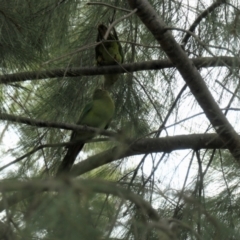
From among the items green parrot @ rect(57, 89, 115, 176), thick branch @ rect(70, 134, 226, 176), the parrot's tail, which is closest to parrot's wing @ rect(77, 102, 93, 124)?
green parrot @ rect(57, 89, 115, 176)

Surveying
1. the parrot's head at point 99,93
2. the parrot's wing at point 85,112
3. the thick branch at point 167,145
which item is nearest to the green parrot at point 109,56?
the parrot's head at point 99,93

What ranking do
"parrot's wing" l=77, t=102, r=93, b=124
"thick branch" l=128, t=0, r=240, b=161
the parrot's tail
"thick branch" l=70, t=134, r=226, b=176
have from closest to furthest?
1. "thick branch" l=128, t=0, r=240, b=161
2. "thick branch" l=70, t=134, r=226, b=176
3. the parrot's tail
4. "parrot's wing" l=77, t=102, r=93, b=124

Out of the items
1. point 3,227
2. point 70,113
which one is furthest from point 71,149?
point 3,227

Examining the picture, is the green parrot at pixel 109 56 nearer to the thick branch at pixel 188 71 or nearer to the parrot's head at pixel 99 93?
the parrot's head at pixel 99 93

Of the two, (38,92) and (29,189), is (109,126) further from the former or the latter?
(29,189)

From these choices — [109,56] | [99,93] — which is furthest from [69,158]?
[109,56]

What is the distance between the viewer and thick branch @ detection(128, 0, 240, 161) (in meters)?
1.90

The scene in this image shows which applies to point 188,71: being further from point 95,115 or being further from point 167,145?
point 95,115

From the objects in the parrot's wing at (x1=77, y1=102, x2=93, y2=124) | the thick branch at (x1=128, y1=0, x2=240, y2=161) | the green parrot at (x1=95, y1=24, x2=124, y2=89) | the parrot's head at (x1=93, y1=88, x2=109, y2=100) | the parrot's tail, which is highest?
the green parrot at (x1=95, y1=24, x2=124, y2=89)

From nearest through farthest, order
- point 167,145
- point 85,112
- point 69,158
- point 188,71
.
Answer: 1. point 188,71
2. point 167,145
3. point 69,158
4. point 85,112

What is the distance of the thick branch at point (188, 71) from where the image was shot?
190 cm

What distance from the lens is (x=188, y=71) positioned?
2012 millimetres

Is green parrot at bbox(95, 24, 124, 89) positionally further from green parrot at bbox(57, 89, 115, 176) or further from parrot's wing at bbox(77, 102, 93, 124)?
parrot's wing at bbox(77, 102, 93, 124)

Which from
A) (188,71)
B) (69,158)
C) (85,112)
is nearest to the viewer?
(188,71)
